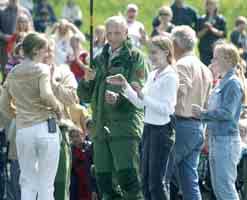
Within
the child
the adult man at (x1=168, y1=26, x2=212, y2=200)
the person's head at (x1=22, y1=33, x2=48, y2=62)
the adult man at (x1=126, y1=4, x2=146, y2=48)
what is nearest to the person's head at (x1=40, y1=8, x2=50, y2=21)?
the adult man at (x1=126, y1=4, x2=146, y2=48)

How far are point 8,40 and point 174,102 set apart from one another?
8.57 meters

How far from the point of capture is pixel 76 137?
1277cm

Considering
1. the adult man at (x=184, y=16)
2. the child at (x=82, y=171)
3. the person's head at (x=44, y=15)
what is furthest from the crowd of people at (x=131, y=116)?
the person's head at (x=44, y=15)

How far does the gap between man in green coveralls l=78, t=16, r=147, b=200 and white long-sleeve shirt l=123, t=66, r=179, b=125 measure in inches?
10.4

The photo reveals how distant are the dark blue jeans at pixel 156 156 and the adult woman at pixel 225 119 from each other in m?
0.42

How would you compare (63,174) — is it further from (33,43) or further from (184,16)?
(184,16)

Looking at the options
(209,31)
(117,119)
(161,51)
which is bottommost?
(117,119)

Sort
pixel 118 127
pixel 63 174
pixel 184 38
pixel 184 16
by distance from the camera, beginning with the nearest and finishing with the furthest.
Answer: pixel 118 127, pixel 184 38, pixel 63 174, pixel 184 16

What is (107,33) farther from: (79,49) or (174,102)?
(79,49)

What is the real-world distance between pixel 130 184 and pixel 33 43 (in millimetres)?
1805

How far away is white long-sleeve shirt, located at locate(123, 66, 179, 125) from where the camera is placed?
36.2ft

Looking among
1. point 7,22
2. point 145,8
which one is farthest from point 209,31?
point 145,8

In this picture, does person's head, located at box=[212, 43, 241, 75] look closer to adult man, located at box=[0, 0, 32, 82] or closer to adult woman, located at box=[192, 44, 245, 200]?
adult woman, located at box=[192, 44, 245, 200]

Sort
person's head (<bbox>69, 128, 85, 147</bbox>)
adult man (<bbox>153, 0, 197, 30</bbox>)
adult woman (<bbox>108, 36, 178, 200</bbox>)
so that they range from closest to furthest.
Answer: adult woman (<bbox>108, 36, 178, 200</bbox>) → person's head (<bbox>69, 128, 85, 147</bbox>) → adult man (<bbox>153, 0, 197, 30</bbox>)
